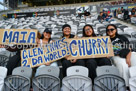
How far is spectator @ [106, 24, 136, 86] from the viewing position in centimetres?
292

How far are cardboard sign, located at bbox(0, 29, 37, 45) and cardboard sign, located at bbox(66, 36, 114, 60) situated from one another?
0.85m

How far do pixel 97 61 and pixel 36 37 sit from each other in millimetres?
1437

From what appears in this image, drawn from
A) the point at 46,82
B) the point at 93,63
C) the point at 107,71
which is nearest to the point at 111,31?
the point at 93,63

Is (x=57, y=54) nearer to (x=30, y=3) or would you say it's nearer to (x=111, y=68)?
(x=111, y=68)

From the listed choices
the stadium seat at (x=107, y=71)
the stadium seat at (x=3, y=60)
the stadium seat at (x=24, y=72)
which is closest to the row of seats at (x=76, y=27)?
the stadium seat at (x=3, y=60)

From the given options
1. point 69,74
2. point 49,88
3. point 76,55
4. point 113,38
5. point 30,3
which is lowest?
point 49,88

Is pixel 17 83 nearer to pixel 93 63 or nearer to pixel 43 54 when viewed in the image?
pixel 43 54

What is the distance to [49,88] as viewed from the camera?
8.40 feet

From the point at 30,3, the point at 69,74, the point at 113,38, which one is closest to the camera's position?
the point at 69,74

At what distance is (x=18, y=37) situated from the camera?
12.1ft

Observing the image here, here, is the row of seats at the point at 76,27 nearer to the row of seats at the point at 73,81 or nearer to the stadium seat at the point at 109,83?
the row of seats at the point at 73,81

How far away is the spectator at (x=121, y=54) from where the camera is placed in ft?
9.60

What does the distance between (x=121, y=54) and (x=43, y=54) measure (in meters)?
1.54

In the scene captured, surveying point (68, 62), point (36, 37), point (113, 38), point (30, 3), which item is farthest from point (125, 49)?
point (30, 3)
